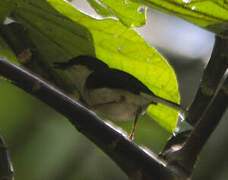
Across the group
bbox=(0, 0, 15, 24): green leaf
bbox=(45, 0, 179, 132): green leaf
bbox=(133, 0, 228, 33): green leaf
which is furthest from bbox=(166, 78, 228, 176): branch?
bbox=(0, 0, 15, 24): green leaf

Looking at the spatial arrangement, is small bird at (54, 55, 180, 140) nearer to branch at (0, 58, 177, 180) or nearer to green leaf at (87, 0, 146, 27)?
green leaf at (87, 0, 146, 27)

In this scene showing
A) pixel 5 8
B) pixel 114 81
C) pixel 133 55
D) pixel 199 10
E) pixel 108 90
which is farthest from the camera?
pixel 108 90

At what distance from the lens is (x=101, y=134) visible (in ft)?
3.06

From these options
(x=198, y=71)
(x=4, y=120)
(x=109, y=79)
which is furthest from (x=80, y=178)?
(x=198, y=71)

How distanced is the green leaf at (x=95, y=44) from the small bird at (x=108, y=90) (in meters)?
0.79

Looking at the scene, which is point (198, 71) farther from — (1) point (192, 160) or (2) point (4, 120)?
(1) point (192, 160)

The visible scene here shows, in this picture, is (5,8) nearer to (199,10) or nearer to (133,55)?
(133,55)

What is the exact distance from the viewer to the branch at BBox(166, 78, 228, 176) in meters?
0.89

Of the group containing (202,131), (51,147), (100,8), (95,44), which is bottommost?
(51,147)

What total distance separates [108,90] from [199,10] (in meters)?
1.51

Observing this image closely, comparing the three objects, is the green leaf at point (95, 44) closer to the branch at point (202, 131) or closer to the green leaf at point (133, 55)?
the green leaf at point (133, 55)

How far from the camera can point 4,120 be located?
2988 millimetres

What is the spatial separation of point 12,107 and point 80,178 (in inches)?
29.3

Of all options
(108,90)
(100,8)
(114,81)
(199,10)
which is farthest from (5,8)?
(108,90)
